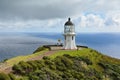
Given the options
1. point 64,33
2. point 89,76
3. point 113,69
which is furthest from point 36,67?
point 64,33

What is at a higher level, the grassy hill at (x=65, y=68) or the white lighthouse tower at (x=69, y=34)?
the white lighthouse tower at (x=69, y=34)

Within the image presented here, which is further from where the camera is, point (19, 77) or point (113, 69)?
point (113, 69)

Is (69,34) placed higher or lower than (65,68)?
higher

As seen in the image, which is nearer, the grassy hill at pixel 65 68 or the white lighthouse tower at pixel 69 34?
the grassy hill at pixel 65 68

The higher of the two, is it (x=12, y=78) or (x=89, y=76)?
(x=12, y=78)

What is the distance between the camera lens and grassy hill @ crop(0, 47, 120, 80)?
108 feet

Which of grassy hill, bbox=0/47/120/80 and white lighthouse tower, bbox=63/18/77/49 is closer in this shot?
grassy hill, bbox=0/47/120/80

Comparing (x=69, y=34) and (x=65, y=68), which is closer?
(x=65, y=68)

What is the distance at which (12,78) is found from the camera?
2917cm

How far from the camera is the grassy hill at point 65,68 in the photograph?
32812 mm

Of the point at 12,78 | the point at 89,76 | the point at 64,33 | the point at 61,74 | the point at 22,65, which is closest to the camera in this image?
the point at 12,78

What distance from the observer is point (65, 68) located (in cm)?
3997

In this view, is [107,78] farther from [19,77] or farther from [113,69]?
[19,77]

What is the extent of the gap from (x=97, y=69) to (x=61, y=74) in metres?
11.9
